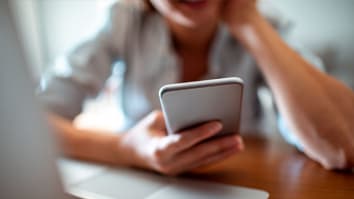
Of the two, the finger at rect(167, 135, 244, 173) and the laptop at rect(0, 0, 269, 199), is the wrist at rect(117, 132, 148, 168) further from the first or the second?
the laptop at rect(0, 0, 269, 199)

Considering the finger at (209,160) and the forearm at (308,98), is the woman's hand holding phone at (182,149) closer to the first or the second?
the finger at (209,160)

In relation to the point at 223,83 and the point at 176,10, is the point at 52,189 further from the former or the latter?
the point at 176,10

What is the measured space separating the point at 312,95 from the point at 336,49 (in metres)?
Result: 0.55

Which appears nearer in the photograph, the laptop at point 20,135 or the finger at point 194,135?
the laptop at point 20,135

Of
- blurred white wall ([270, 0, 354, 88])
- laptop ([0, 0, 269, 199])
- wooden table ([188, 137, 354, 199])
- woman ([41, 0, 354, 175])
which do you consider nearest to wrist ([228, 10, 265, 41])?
woman ([41, 0, 354, 175])

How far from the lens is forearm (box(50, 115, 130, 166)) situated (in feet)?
1.94

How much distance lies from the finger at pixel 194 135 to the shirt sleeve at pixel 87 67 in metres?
0.33

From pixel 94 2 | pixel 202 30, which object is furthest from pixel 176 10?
pixel 94 2

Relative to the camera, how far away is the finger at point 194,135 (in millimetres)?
494

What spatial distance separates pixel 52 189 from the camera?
0.24m

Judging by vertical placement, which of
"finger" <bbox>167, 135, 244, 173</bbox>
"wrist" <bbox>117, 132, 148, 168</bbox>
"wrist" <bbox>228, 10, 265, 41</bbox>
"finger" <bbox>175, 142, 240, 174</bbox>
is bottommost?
"finger" <bbox>175, 142, 240, 174</bbox>

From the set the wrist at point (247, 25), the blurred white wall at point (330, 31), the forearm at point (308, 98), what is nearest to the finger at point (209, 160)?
the forearm at point (308, 98)

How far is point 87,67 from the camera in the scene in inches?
31.6

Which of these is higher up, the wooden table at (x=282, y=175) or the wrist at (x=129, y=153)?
the wrist at (x=129, y=153)
